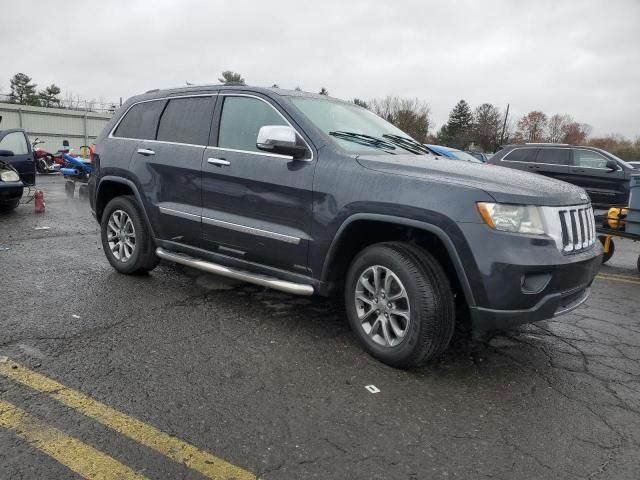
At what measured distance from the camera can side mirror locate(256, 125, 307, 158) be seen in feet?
11.9

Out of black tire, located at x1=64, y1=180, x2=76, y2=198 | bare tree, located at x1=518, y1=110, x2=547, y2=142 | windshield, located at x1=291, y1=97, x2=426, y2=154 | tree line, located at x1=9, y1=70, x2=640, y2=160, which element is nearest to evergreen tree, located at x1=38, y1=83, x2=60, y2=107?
tree line, located at x1=9, y1=70, x2=640, y2=160

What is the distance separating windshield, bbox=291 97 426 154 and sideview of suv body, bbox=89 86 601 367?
2 centimetres

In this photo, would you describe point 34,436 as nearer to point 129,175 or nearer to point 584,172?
point 129,175

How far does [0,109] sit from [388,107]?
52249 millimetres

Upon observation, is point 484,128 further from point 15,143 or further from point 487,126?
point 15,143

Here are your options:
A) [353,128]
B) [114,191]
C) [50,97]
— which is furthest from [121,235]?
[50,97]

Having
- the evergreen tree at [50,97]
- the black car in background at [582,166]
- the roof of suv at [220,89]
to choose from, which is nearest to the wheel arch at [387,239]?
the roof of suv at [220,89]

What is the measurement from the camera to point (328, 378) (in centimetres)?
322

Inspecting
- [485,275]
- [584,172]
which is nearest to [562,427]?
[485,275]

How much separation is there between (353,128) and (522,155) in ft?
31.9

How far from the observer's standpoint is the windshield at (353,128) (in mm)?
3899

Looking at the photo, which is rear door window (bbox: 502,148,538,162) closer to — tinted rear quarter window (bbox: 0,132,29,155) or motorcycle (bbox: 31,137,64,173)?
tinted rear quarter window (bbox: 0,132,29,155)

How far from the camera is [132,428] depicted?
2570 mm

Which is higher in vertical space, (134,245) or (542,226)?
(542,226)
